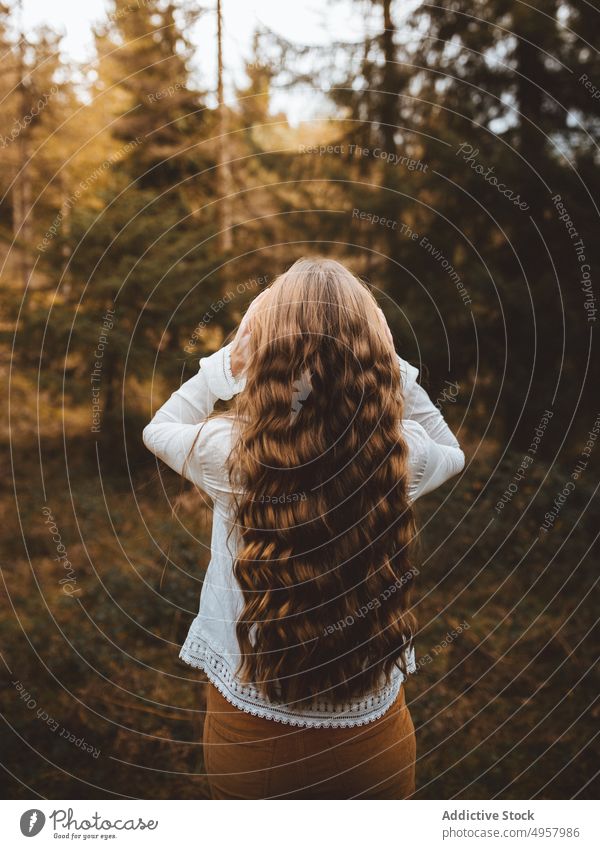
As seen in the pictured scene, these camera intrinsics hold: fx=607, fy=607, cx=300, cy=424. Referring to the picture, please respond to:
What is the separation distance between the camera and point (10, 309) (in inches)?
284

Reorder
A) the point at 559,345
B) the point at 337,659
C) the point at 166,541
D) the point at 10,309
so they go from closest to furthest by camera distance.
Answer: the point at 337,659 < the point at 559,345 < the point at 166,541 < the point at 10,309

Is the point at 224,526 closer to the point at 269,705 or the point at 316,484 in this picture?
the point at 316,484

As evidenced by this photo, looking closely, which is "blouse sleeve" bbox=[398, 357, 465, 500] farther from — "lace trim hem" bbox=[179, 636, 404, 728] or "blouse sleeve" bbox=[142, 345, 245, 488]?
"lace trim hem" bbox=[179, 636, 404, 728]

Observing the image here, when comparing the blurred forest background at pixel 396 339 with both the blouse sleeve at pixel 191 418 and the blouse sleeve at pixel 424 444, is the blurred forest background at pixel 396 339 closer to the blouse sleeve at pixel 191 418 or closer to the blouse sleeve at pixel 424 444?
the blouse sleeve at pixel 424 444

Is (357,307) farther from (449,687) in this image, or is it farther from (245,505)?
(449,687)

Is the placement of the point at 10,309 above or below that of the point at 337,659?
above

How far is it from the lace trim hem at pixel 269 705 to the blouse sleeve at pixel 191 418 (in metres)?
0.52

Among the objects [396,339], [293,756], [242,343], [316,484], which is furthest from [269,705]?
[396,339]

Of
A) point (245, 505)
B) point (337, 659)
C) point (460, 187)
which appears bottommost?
point (337, 659)

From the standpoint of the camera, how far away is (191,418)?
5.66 feet

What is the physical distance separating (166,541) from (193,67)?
419cm

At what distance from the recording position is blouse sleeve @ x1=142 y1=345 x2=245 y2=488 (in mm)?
1553

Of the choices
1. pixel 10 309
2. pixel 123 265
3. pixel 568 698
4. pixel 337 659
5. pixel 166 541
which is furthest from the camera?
pixel 10 309

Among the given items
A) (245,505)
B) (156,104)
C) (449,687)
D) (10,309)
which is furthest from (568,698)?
(156,104)
